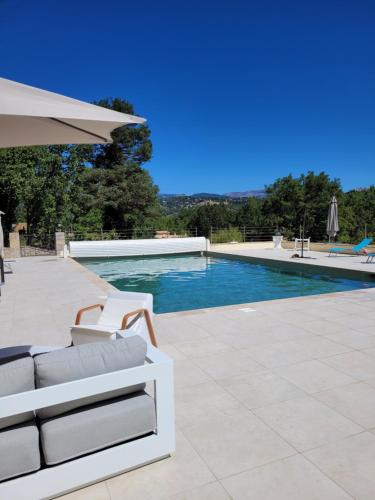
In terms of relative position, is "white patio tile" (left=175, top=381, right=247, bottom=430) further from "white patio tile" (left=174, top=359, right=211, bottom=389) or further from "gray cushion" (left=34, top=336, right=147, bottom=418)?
"gray cushion" (left=34, top=336, right=147, bottom=418)

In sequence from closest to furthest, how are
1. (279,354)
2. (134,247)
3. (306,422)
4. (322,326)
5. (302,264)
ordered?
(306,422) → (279,354) → (322,326) → (302,264) → (134,247)

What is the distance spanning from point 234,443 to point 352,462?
73cm

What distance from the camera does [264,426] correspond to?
2553mm

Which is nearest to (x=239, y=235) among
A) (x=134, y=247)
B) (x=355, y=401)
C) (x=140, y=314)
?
(x=134, y=247)

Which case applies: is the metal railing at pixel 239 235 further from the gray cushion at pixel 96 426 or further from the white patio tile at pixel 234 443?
the gray cushion at pixel 96 426

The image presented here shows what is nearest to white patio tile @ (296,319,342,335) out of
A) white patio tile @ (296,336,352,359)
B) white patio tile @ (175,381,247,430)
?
white patio tile @ (296,336,352,359)

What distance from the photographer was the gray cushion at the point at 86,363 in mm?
1937

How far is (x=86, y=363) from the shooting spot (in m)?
2.05

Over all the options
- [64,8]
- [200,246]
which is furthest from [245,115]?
[64,8]

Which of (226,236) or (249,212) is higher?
(249,212)

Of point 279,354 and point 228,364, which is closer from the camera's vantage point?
point 228,364

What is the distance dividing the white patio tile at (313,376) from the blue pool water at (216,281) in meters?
4.39

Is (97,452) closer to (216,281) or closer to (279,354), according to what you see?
(279,354)

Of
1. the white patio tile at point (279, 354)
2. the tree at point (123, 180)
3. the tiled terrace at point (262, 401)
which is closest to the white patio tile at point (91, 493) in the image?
the tiled terrace at point (262, 401)
